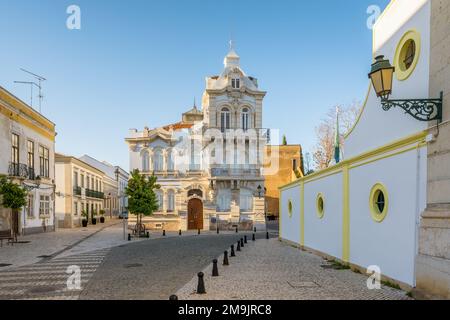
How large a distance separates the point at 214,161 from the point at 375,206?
22500 millimetres

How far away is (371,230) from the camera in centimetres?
1045

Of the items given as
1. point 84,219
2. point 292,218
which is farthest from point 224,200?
point 84,219

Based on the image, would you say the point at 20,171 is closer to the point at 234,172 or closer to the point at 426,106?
the point at 234,172

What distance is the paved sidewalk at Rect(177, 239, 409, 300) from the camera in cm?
828

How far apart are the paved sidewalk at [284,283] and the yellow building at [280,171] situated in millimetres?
38117

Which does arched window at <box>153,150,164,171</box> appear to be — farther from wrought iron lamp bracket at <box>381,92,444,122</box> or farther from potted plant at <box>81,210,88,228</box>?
wrought iron lamp bracket at <box>381,92,444,122</box>

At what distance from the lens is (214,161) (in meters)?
32.2

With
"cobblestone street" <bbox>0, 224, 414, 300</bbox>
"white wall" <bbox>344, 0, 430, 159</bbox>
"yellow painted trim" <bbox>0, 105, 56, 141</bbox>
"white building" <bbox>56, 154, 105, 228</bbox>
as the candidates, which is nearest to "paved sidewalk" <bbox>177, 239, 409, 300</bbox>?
"cobblestone street" <bbox>0, 224, 414, 300</bbox>
